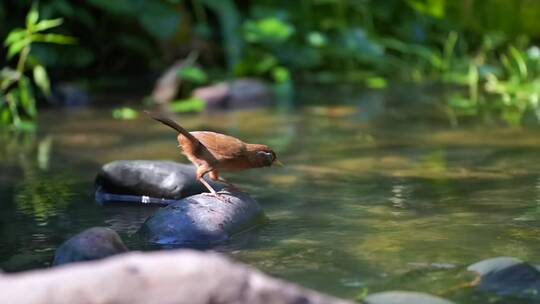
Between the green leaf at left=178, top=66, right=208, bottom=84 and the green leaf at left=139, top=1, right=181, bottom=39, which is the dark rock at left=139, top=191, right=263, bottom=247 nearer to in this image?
the green leaf at left=178, top=66, right=208, bottom=84

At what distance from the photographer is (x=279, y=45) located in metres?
8.74

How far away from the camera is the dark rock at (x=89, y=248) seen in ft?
8.07

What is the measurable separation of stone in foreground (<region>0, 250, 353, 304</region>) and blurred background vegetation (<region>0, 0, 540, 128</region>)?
17.2 feet

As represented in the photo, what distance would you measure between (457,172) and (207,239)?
1.51 metres

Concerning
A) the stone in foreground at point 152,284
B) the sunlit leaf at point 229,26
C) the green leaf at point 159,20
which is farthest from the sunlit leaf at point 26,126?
the stone in foreground at point 152,284

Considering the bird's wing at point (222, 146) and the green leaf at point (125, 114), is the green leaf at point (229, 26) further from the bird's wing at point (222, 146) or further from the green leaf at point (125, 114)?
the bird's wing at point (222, 146)

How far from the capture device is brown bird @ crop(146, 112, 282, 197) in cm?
319

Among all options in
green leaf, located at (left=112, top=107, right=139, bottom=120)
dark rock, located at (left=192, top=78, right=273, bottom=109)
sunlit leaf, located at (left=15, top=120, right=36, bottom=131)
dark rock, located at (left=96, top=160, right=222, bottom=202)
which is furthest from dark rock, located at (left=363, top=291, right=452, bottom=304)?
dark rock, located at (left=192, top=78, right=273, bottom=109)

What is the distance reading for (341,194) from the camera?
12.0 ft

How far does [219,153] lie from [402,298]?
1.20 m

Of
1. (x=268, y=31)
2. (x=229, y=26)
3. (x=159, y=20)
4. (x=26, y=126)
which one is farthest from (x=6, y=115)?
(x=229, y=26)

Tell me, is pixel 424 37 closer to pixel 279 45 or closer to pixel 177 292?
pixel 279 45

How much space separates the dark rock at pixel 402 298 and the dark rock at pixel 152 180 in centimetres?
148

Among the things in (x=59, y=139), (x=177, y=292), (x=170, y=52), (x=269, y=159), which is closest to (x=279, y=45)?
(x=170, y=52)
